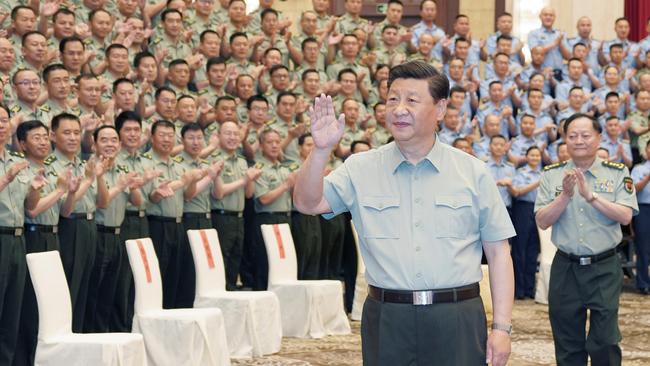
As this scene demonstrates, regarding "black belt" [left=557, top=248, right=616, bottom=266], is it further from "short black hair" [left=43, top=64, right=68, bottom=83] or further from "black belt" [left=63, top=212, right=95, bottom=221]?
"short black hair" [left=43, top=64, right=68, bottom=83]

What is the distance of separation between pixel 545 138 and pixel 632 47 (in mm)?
2167

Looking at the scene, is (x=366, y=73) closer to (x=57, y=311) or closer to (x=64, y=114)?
(x=64, y=114)

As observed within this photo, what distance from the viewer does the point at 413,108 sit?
336cm

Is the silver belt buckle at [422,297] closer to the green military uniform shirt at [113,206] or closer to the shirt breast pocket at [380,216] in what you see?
the shirt breast pocket at [380,216]

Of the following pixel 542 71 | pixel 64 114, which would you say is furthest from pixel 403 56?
pixel 64 114

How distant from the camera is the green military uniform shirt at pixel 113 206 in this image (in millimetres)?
7719

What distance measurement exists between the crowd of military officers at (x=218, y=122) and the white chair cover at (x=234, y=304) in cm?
55

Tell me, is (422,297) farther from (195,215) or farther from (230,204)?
(230,204)

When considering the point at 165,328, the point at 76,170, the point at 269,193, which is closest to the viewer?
the point at 165,328

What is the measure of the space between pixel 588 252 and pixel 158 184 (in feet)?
12.2

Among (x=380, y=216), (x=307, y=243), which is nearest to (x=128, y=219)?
(x=307, y=243)

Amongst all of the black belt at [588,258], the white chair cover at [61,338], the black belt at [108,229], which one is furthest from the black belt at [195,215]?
the black belt at [588,258]

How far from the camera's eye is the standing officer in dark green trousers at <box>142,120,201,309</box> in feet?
27.6

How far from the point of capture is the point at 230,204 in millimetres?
9133
